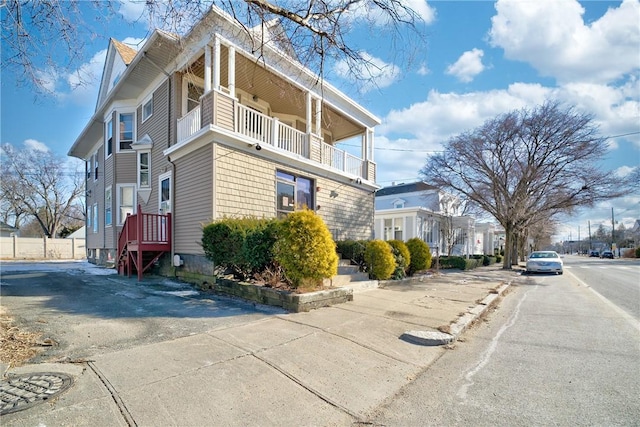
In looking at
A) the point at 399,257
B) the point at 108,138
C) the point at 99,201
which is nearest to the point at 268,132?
the point at 399,257

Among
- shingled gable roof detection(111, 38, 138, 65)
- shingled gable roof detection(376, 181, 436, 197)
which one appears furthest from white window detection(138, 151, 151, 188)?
shingled gable roof detection(376, 181, 436, 197)

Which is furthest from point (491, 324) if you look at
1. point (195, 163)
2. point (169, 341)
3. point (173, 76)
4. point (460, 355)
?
point (173, 76)

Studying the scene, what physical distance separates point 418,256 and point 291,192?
17.2ft

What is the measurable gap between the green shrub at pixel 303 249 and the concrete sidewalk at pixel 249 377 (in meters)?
1.14

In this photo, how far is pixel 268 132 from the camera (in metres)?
10.9

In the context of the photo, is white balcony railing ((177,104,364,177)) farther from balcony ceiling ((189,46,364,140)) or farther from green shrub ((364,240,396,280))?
green shrub ((364,240,396,280))

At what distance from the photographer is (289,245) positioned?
20.7ft

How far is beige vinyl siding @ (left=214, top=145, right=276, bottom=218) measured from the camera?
8.88 metres

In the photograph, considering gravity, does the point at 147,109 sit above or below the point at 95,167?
above

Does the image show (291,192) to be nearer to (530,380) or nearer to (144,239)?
(144,239)

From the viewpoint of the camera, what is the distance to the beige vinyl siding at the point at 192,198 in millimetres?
8875

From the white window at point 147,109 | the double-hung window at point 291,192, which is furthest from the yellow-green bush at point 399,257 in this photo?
the white window at point 147,109

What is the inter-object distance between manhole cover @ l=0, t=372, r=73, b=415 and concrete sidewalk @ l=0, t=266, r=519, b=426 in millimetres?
81

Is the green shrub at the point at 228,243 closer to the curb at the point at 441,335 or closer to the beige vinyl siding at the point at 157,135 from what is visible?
the curb at the point at 441,335
